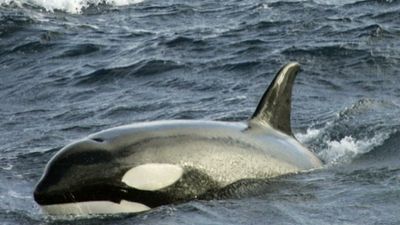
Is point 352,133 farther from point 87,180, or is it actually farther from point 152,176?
point 87,180

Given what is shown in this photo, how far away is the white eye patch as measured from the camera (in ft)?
29.2

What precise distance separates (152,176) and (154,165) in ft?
0.39

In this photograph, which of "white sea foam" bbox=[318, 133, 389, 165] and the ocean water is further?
"white sea foam" bbox=[318, 133, 389, 165]

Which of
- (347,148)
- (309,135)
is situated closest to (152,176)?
(347,148)

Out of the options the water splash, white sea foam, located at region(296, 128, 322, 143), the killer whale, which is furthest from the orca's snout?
white sea foam, located at region(296, 128, 322, 143)

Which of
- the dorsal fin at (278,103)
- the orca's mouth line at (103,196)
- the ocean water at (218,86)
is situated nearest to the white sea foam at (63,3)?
the ocean water at (218,86)

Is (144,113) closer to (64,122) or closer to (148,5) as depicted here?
(64,122)

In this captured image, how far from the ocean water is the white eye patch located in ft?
0.87

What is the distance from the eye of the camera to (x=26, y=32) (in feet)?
80.7

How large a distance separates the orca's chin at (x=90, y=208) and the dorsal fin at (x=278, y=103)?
224 centimetres

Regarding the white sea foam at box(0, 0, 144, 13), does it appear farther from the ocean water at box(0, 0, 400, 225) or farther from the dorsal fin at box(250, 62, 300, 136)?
the dorsal fin at box(250, 62, 300, 136)

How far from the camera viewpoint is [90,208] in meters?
8.74

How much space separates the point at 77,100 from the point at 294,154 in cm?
770

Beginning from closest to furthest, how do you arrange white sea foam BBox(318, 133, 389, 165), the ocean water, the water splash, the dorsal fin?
the ocean water → the dorsal fin → white sea foam BBox(318, 133, 389, 165) → the water splash
